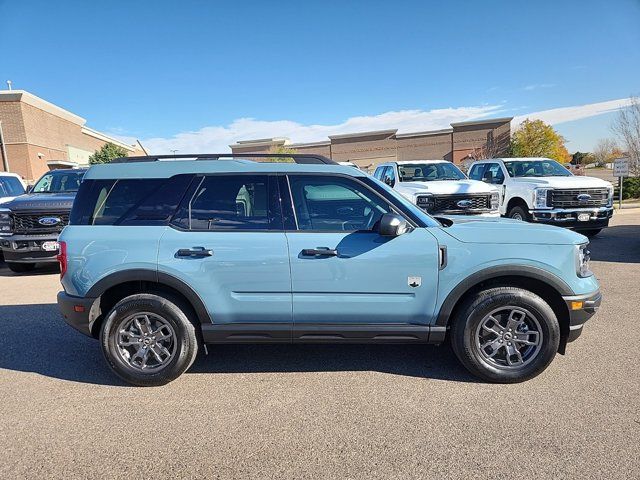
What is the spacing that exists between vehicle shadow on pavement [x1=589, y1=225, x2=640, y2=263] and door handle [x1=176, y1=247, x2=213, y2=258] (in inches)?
303

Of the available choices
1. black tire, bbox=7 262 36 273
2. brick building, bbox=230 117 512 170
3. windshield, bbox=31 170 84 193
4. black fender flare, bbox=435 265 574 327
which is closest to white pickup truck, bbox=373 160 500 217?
black fender flare, bbox=435 265 574 327

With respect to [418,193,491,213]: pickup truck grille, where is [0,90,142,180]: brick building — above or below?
above

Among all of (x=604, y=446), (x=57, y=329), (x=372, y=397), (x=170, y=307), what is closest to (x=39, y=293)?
(x=57, y=329)

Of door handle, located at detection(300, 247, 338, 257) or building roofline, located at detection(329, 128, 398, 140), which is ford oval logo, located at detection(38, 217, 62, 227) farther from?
building roofline, located at detection(329, 128, 398, 140)

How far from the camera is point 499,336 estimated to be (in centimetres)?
354

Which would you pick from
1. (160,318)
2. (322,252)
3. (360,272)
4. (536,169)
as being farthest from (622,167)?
(160,318)

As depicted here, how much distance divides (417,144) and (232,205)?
1911 inches

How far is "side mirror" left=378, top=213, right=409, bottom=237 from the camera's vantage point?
10.9 feet

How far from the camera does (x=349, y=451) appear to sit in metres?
2.69

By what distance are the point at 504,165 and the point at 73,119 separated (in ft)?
160

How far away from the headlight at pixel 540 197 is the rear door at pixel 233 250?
27.7 ft

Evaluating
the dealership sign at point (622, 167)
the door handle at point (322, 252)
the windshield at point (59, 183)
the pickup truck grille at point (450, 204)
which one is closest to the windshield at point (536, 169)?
the pickup truck grille at point (450, 204)

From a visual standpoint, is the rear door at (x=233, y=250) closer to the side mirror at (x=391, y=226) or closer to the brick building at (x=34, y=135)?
the side mirror at (x=391, y=226)

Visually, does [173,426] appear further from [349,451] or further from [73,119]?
[73,119]
